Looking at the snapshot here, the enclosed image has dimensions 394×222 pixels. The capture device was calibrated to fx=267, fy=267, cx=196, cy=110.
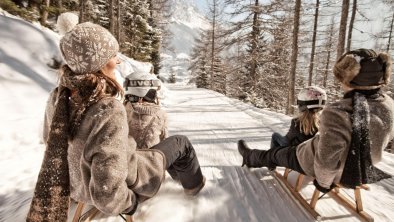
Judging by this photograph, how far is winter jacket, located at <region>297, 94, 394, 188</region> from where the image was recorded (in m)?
2.25

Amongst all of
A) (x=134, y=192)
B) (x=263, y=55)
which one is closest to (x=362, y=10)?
(x=263, y=55)

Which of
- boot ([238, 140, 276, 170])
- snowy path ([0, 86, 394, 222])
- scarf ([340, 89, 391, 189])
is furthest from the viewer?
boot ([238, 140, 276, 170])

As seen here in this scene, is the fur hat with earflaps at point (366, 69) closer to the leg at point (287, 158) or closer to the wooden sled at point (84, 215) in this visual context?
the leg at point (287, 158)

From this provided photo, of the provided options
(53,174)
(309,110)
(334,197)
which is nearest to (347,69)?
(309,110)

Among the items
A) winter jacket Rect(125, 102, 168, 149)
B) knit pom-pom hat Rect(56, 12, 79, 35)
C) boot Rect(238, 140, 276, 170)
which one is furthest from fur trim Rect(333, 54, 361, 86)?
knit pom-pom hat Rect(56, 12, 79, 35)

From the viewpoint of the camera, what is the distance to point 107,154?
166 centimetres

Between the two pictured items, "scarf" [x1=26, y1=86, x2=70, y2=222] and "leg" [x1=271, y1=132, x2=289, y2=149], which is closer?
"scarf" [x1=26, y1=86, x2=70, y2=222]

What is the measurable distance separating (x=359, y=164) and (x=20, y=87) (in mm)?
6498

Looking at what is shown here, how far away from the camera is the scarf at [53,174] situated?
172cm

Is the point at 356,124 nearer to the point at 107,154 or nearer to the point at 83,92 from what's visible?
the point at 107,154

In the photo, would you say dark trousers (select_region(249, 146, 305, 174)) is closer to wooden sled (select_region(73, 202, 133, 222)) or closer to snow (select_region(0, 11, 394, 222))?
snow (select_region(0, 11, 394, 222))

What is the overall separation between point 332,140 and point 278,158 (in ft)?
3.28

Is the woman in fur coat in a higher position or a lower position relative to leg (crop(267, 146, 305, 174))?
higher

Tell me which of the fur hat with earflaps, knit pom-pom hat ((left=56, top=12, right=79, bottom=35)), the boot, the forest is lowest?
the boot
